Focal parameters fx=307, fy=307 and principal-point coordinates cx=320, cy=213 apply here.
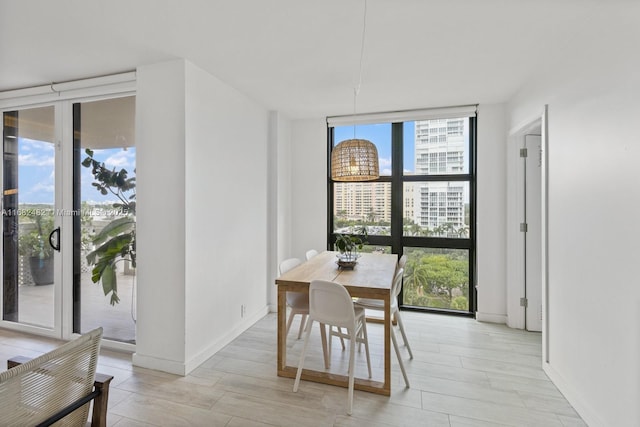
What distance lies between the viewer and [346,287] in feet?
7.14

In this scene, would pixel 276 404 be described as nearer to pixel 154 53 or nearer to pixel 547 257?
pixel 547 257

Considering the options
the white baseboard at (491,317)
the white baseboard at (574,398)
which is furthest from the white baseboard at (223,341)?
the white baseboard at (574,398)

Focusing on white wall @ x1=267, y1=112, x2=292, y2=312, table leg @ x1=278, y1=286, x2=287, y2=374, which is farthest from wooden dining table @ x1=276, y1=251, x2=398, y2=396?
white wall @ x1=267, y1=112, x2=292, y2=312

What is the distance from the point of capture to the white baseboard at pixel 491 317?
355 cm

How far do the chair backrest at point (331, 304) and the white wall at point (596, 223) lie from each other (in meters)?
1.46

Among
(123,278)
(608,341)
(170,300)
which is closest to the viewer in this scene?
(608,341)

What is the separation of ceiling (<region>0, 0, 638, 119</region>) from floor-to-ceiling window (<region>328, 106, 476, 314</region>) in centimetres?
84

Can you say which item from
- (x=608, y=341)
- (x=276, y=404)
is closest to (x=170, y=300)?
(x=276, y=404)

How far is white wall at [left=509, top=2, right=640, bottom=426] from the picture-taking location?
1.58 m

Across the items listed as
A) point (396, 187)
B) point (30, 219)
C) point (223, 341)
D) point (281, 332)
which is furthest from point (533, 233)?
point (30, 219)

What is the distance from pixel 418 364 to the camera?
2.63 m

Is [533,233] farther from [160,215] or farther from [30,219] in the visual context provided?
[30,219]

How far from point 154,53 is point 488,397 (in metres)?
3.53

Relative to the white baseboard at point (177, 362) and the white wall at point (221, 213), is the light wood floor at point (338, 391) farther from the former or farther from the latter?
the white wall at point (221, 213)
